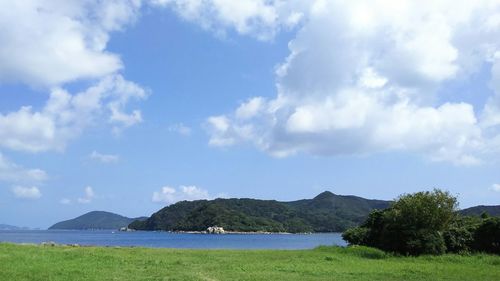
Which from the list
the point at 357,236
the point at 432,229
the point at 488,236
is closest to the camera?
the point at 488,236

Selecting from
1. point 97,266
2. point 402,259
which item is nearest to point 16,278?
point 97,266

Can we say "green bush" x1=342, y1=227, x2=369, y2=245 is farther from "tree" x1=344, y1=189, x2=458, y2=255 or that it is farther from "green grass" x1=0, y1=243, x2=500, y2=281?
"green grass" x1=0, y1=243, x2=500, y2=281

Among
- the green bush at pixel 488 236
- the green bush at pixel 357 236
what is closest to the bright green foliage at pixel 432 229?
the green bush at pixel 488 236

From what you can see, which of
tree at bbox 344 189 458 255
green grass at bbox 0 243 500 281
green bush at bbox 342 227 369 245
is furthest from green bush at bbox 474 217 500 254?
green bush at bbox 342 227 369 245

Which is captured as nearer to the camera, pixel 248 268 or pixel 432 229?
pixel 248 268

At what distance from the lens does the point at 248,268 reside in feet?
118

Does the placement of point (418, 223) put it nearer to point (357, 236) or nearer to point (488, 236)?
point (488, 236)

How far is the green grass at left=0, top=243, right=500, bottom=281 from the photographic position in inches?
1203

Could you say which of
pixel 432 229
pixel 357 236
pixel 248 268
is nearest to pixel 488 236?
pixel 432 229

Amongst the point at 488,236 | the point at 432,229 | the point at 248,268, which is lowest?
the point at 248,268

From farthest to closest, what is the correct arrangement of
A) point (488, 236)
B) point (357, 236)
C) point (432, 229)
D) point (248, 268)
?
point (357, 236) → point (432, 229) → point (488, 236) → point (248, 268)

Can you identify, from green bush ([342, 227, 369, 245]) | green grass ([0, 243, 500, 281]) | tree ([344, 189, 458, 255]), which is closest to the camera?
green grass ([0, 243, 500, 281])

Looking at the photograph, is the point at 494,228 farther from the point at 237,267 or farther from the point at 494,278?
the point at 237,267

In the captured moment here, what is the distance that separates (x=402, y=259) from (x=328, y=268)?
1212 centimetres
